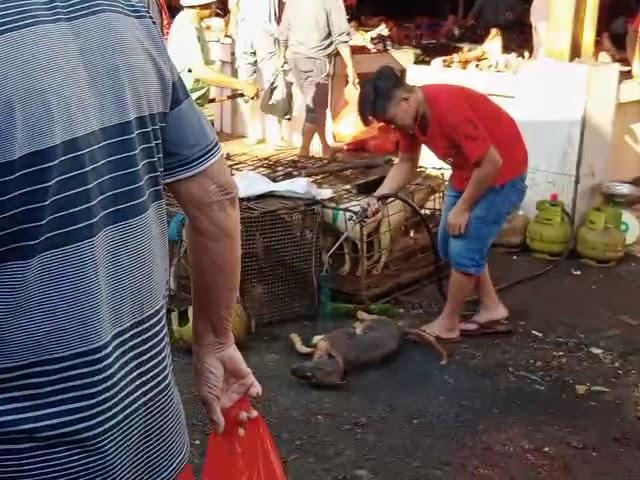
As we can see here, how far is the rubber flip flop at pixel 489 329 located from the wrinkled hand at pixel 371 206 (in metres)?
0.85

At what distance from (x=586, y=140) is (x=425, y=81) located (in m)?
1.49

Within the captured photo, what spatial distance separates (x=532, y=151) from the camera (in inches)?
291

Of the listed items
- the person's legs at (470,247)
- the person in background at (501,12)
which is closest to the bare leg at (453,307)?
the person's legs at (470,247)

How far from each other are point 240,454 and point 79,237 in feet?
3.08

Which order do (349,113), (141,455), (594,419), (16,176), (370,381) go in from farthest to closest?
(349,113), (370,381), (594,419), (141,455), (16,176)

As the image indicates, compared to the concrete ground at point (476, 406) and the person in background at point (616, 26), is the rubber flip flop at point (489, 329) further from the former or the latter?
the person in background at point (616, 26)

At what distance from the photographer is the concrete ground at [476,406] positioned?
165 inches

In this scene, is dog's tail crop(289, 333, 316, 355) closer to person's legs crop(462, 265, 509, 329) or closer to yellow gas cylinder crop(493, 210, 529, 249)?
person's legs crop(462, 265, 509, 329)

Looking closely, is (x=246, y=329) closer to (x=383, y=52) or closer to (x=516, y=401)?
(x=516, y=401)

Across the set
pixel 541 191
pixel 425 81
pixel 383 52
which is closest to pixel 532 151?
pixel 541 191

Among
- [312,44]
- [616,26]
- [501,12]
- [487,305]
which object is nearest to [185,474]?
[487,305]

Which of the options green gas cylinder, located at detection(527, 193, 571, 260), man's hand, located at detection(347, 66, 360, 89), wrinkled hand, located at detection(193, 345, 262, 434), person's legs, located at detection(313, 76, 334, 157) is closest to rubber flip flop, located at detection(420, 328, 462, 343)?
green gas cylinder, located at detection(527, 193, 571, 260)

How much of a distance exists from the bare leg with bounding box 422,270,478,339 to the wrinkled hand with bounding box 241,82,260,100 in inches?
182

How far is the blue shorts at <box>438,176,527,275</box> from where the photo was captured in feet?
17.5
